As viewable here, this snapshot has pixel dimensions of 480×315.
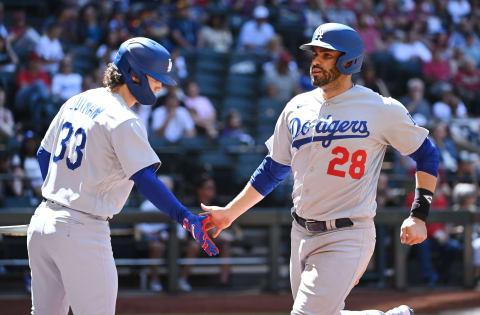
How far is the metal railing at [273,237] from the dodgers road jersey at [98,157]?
416 centimetres

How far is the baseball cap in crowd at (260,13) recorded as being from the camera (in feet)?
43.2

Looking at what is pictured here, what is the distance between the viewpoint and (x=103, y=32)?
12.2 meters

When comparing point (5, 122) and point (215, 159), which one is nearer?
point (5, 122)

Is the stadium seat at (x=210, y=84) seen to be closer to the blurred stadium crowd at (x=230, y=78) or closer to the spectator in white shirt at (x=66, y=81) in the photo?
the blurred stadium crowd at (x=230, y=78)

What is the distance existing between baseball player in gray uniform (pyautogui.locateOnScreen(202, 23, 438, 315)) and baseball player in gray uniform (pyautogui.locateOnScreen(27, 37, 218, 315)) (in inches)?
29.0

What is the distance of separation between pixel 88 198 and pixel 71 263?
321mm

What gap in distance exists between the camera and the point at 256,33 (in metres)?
13.3

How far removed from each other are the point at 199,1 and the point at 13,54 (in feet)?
13.5

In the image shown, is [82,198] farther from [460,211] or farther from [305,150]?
[460,211]

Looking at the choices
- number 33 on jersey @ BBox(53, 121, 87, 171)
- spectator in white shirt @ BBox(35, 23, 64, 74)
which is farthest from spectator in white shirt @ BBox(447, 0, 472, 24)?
number 33 on jersey @ BBox(53, 121, 87, 171)

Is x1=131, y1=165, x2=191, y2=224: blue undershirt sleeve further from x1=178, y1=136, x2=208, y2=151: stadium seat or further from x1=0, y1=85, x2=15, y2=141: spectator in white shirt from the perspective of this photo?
x1=178, y1=136, x2=208, y2=151: stadium seat

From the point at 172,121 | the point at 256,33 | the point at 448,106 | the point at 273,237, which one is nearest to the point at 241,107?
the point at 172,121

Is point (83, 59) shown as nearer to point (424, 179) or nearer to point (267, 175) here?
point (267, 175)

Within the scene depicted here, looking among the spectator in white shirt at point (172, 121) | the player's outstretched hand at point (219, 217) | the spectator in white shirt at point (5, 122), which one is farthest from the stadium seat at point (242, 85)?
the player's outstretched hand at point (219, 217)
